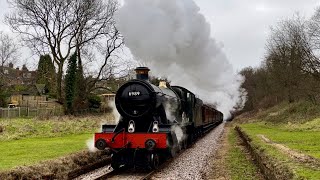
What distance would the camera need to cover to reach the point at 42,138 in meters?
23.7

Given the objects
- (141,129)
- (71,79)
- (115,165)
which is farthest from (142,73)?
(71,79)

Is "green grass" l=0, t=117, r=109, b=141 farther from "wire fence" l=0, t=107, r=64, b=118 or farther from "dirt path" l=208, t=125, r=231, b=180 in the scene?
"dirt path" l=208, t=125, r=231, b=180

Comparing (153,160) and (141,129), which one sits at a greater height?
(141,129)

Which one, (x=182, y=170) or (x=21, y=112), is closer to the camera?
(x=182, y=170)

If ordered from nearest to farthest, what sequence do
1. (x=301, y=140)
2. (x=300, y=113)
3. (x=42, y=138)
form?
1. (x=301, y=140)
2. (x=42, y=138)
3. (x=300, y=113)

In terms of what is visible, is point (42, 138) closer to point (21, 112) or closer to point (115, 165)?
point (115, 165)

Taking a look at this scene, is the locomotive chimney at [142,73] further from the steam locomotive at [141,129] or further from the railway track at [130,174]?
the railway track at [130,174]

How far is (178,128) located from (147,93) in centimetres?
260

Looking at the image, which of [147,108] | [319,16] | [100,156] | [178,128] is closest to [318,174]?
[147,108]

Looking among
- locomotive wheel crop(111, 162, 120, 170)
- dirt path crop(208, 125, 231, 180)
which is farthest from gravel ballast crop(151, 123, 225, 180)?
locomotive wheel crop(111, 162, 120, 170)

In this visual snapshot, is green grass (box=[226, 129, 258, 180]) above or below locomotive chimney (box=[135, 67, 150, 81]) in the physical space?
below

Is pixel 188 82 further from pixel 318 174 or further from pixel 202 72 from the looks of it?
pixel 318 174

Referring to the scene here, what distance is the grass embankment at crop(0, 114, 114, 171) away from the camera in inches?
606

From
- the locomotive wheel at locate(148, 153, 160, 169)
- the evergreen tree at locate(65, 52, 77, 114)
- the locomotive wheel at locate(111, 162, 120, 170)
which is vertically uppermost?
the evergreen tree at locate(65, 52, 77, 114)
